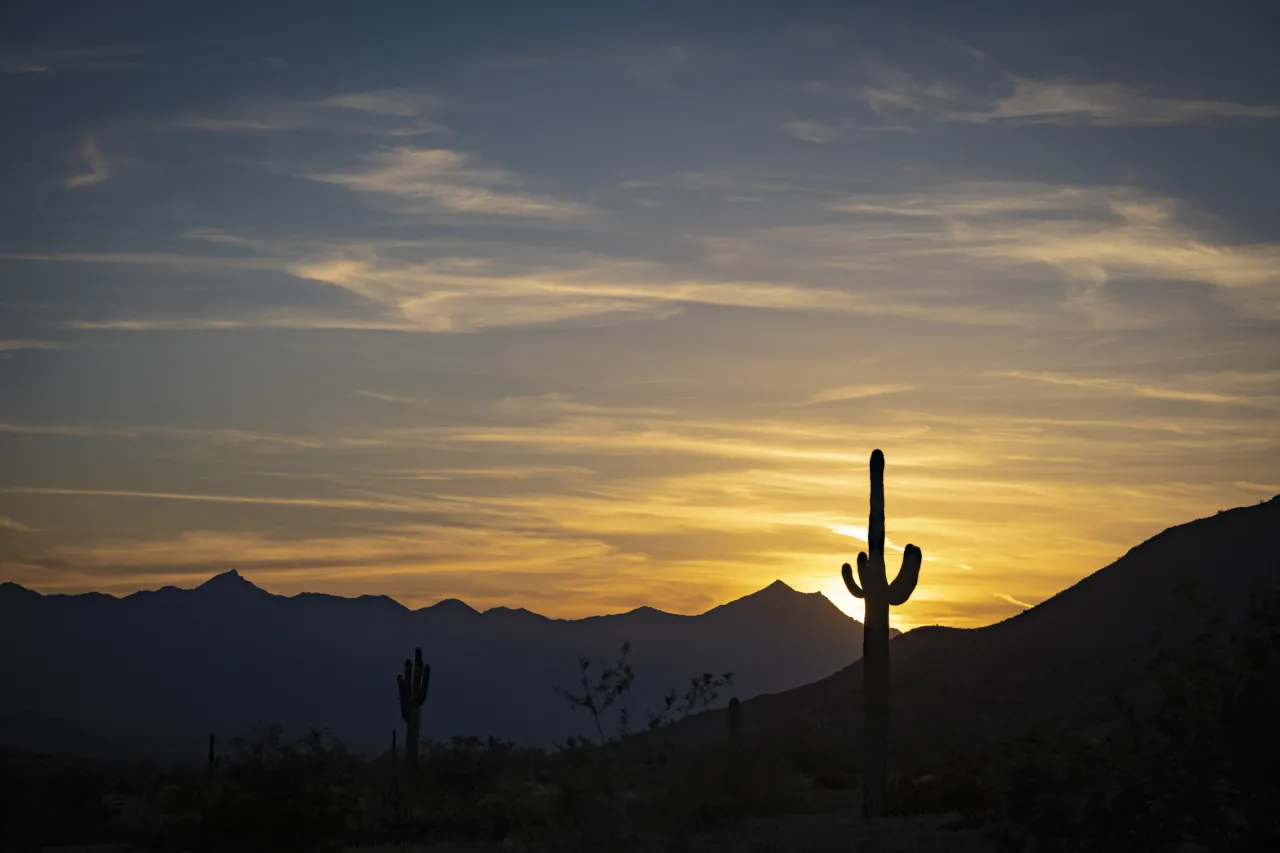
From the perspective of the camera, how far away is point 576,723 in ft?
546

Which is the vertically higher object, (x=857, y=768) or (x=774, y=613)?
(x=774, y=613)

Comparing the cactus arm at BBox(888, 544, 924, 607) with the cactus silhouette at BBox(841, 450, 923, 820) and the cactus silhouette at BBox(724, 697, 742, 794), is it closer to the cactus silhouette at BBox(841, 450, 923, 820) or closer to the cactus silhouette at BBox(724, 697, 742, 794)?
the cactus silhouette at BBox(841, 450, 923, 820)

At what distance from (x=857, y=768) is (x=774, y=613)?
161995 mm

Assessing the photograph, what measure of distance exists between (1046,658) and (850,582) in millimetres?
42151

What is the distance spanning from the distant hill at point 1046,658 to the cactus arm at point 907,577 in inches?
933

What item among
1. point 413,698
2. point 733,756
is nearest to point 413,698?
point 413,698

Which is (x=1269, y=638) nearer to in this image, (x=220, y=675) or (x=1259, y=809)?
(x=1259, y=809)

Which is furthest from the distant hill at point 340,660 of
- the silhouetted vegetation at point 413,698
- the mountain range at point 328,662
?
the silhouetted vegetation at point 413,698

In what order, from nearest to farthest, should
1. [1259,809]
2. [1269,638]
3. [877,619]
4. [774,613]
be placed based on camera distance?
1. [1259,809]
2. [1269,638]
3. [877,619]
4. [774,613]

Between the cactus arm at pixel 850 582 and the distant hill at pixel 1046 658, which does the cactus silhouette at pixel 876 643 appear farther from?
the distant hill at pixel 1046 658

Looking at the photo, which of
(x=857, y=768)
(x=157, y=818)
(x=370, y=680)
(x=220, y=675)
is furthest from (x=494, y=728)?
(x=157, y=818)

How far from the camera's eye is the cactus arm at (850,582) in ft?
69.8

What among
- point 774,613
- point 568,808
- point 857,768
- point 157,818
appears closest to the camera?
point 568,808

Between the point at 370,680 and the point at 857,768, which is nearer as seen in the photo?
the point at 857,768
